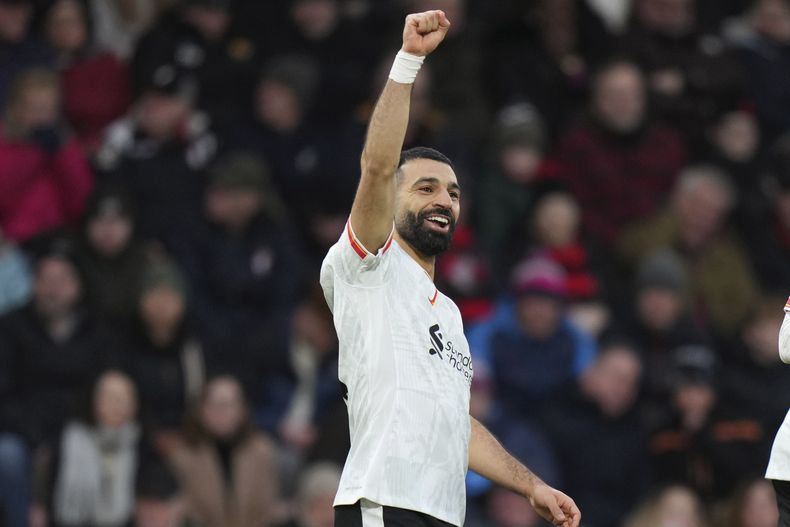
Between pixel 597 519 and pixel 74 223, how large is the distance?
3844 mm

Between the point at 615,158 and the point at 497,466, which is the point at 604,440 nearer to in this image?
the point at 615,158

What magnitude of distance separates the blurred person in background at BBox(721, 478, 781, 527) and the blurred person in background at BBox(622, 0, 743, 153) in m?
3.62

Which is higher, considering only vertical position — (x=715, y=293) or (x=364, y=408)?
(x=364, y=408)

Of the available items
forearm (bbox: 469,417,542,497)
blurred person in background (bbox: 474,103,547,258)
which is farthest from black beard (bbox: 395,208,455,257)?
blurred person in background (bbox: 474,103,547,258)

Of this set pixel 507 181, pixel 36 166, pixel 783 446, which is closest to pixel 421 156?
pixel 783 446

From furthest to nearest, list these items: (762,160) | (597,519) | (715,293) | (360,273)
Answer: (762,160) → (715,293) → (597,519) → (360,273)

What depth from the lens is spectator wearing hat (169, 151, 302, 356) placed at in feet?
36.7

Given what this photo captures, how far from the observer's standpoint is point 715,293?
12352 mm

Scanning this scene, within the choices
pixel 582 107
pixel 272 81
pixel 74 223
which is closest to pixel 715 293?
pixel 582 107

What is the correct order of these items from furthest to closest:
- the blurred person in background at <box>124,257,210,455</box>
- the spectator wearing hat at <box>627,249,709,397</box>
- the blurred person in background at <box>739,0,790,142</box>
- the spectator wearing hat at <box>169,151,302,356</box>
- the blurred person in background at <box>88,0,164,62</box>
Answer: the blurred person in background at <box>739,0,790,142</box>
the blurred person in background at <box>88,0,164,62</box>
the spectator wearing hat at <box>627,249,709,397</box>
the spectator wearing hat at <box>169,151,302,356</box>
the blurred person in background at <box>124,257,210,455</box>

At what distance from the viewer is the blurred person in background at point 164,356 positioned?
10.5 meters

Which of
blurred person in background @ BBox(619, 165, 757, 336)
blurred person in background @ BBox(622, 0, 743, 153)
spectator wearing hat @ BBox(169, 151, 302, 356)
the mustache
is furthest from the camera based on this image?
blurred person in background @ BBox(622, 0, 743, 153)

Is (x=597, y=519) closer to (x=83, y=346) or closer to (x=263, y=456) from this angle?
(x=263, y=456)

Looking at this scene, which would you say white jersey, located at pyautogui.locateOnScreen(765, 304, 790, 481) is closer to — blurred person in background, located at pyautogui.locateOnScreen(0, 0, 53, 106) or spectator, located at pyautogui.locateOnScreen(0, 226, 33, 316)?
spectator, located at pyautogui.locateOnScreen(0, 226, 33, 316)
